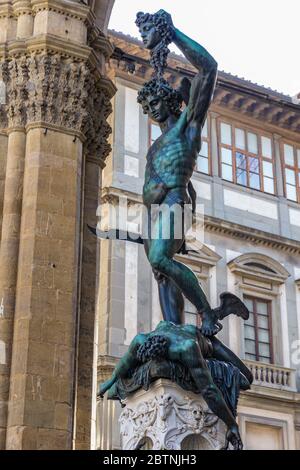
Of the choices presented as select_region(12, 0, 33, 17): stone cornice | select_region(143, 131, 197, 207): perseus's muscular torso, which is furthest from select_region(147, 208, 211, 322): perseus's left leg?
select_region(12, 0, 33, 17): stone cornice

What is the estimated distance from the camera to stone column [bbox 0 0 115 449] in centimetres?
894

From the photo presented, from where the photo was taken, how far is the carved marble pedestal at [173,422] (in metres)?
5.89

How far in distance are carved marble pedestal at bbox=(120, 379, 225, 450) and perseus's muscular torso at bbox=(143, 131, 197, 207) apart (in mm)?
1487

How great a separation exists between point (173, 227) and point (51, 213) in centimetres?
347

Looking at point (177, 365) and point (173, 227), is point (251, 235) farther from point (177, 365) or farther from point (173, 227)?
point (177, 365)

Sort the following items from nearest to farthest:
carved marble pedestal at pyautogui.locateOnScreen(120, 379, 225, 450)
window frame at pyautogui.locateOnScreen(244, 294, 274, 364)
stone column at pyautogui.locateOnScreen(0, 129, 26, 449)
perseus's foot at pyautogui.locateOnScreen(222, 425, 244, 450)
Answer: carved marble pedestal at pyautogui.locateOnScreen(120, 379, 225, 450), perseus's foot at pyautogui.locateOnScreen(222, 425, 244, 450), stone column at pyautogui.locateOnScreen(0, 129, 26, 449), window frame at pyautogui.locateOnScreen(244, 294, 274, 364)

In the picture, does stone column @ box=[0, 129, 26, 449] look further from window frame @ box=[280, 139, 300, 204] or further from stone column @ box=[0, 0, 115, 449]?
window frame @ box=[280, 139, 300, 204]

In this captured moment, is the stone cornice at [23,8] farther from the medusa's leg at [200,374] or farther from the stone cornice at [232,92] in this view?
the stone cornice at [232,92]

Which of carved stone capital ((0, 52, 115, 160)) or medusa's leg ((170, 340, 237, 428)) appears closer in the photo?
medusa's leg ((170, 340, 237, 428))

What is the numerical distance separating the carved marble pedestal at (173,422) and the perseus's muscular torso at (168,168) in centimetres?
149

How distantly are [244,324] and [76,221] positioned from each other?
12906 millimetres

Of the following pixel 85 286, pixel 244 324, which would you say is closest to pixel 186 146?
pixel 85 286

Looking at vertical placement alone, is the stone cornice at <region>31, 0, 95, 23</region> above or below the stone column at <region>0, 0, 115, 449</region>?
above
